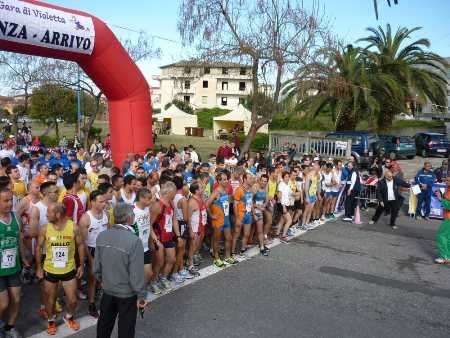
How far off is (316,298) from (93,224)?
327 centimetres

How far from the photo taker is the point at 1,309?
4.52 meters

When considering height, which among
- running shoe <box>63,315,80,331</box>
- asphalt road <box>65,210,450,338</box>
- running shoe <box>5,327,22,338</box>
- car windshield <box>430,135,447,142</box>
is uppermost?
car windshield <box>430,135,447,142</box>

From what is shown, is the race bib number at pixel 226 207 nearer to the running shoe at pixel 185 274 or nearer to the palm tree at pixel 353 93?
the running shoe at pixel 185 274

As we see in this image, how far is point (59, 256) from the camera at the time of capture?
4715mm

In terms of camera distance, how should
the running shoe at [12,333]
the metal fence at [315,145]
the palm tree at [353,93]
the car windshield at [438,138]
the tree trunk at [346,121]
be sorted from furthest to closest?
the car windshield at [438,138] → the tree trunk at [346,121] → the palm tree at [353,93] → the metal fence at [315,145] → the running shoe at [12,333]

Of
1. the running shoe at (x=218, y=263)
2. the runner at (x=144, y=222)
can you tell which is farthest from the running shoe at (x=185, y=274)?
the runner at (x=144, y=222)

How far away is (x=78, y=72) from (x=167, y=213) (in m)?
16.4

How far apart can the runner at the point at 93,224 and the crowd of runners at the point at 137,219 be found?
1cm

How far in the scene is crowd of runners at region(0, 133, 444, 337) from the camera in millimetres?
4727

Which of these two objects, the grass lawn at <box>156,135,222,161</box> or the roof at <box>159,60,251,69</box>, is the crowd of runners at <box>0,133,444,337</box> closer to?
the roof at <box>159,60,251,69</box>

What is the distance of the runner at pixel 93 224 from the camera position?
17.0ft

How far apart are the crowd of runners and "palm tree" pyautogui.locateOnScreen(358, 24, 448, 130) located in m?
17.1

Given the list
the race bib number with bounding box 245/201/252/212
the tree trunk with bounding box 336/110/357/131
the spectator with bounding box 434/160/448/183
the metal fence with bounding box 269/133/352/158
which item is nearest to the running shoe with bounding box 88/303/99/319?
the race bib number with bounding box 245/201/252/212

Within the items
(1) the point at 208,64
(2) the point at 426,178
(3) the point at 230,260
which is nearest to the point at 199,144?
(1) the point at 208,64
